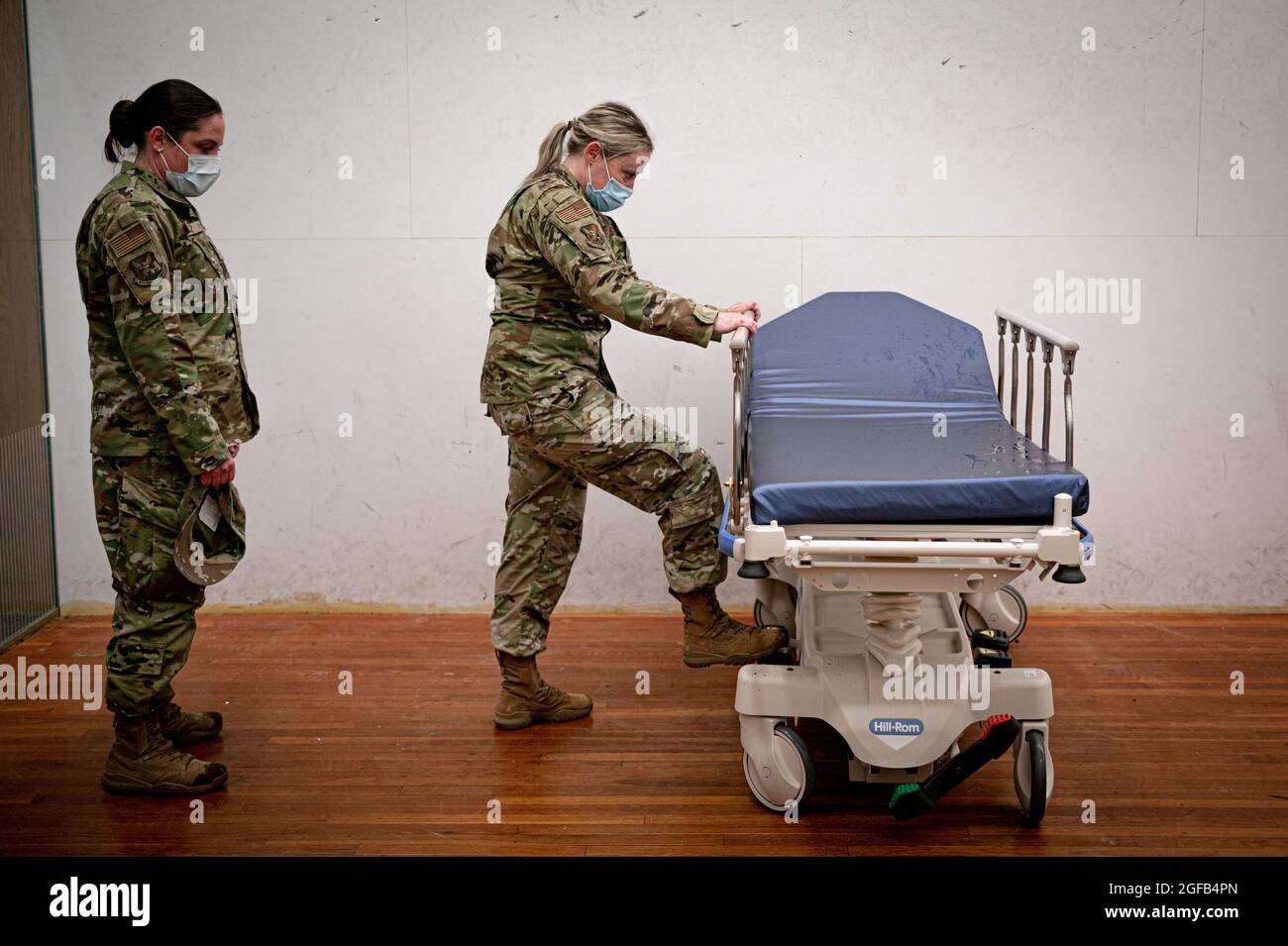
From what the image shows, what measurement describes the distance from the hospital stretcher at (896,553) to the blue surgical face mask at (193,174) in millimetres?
1297

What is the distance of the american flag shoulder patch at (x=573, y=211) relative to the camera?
309 cm

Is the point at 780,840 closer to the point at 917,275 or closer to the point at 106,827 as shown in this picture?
the point at 106,827

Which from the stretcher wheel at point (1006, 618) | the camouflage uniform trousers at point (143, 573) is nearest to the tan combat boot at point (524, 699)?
the camouflage uniform trousers at point (143, 573)

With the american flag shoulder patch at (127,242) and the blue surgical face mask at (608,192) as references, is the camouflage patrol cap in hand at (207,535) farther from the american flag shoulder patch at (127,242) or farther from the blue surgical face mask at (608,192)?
the blue surgical face mask at (608,192)

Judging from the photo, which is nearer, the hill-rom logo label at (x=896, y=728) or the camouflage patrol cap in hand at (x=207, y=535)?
the hill-rom logo label at (x=896, y=728)

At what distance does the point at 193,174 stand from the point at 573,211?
873 mm

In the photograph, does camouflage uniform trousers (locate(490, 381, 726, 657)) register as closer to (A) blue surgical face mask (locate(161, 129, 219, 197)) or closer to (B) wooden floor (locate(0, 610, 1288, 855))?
(B) wooden floor (locate(0, 610, 1288, 855))

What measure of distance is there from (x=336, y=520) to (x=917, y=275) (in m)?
2.21

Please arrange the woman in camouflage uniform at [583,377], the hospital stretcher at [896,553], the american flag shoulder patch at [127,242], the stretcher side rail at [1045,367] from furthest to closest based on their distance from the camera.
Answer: the woman in camouflage uniform at [583,377], the stretcher side rail at [1045,367], the american flag shoulder patch at [127,242], the hospital stretcher at [896,553]

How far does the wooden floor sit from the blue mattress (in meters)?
0.74

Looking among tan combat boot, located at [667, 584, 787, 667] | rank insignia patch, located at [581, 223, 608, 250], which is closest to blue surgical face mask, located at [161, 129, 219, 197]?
rank insignia patch, located at [581, 223, 608, 250]

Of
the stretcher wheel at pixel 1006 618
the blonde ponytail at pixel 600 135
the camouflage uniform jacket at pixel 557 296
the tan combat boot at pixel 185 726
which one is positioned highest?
the blonde ponytail at pixel 600 135
